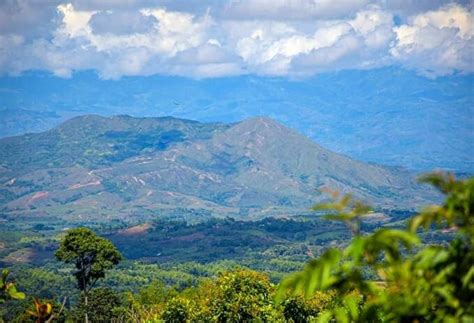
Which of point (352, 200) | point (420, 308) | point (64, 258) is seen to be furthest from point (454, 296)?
point (64, 258)

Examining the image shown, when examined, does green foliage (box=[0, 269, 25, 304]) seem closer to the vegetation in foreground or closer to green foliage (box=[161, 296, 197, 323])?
the vegetation in foreground

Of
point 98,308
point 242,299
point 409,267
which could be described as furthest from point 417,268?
point 98,308

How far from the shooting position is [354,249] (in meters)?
3.83

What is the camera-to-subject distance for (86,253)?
2557 inches

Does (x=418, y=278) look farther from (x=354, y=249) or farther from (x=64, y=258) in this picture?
(x=64, y=258)

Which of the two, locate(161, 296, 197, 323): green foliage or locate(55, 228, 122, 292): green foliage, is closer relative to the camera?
locate(161, 296, 197, 323): green foliage

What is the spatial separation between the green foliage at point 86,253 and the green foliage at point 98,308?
7.88 feet

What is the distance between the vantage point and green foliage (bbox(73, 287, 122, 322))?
217 ft

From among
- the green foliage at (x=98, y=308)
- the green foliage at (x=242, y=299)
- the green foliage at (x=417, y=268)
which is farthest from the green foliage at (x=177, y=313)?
the green foliage at (x=417, y=268)

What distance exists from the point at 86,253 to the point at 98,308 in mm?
6642

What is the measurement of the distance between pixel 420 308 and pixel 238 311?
142 ft

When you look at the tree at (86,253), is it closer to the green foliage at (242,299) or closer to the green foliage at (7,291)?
the green foliage at (242,299)

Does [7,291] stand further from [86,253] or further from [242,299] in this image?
[86,253]

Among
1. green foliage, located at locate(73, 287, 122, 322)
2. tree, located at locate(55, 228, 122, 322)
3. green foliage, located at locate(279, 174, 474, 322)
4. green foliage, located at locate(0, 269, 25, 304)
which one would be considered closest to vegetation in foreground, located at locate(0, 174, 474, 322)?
green foliage, located at locate(279, 174, 474, 322)
